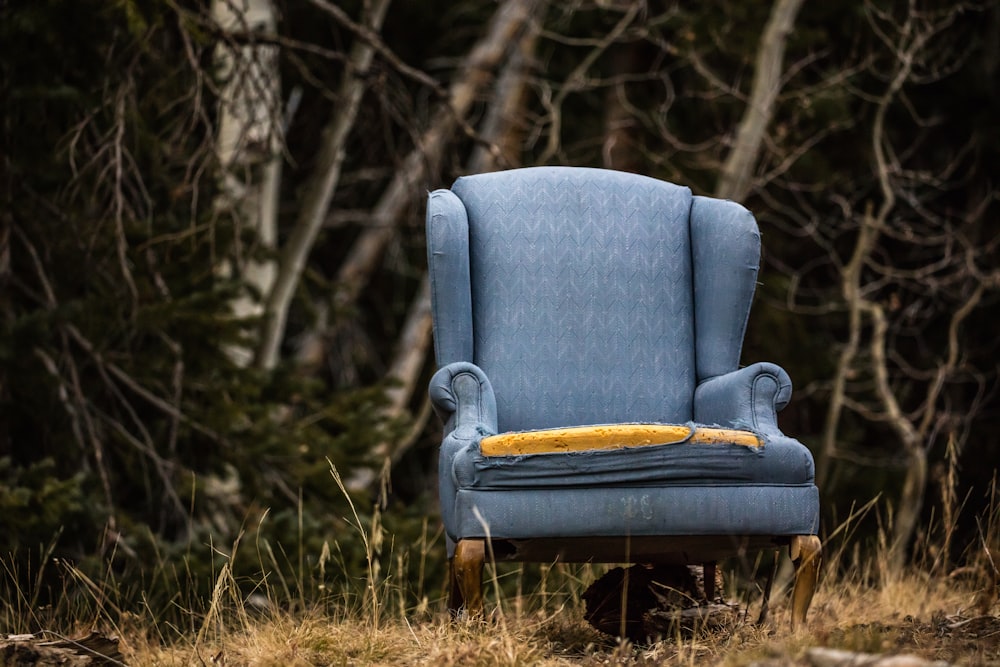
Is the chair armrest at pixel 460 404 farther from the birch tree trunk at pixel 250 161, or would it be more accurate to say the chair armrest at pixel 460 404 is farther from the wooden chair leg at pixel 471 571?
the birch tree trunk at pixel 250 161

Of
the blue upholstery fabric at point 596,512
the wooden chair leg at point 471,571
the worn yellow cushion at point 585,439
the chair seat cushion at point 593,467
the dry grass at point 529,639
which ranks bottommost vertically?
the dry grass at point 529,639

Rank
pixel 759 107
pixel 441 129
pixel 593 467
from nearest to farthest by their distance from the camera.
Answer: pixel 593 467
pixel 759 107
pixel 441 129

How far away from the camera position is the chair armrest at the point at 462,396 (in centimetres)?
323

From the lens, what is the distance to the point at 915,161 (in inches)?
337

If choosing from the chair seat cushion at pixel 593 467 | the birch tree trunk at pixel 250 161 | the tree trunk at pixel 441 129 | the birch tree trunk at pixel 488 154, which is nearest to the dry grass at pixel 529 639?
the chair seat cushion at pixel 593 467

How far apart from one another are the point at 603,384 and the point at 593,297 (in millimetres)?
257

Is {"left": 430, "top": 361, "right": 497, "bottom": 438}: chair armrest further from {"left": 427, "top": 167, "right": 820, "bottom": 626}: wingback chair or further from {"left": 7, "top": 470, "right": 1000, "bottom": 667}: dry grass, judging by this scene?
{"left": 7, "top": 470, "right": 1000, "bottom": 667}: dry grass

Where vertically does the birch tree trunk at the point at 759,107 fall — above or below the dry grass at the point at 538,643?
above

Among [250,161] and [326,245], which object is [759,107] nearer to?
[250,161]

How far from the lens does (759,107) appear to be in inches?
255

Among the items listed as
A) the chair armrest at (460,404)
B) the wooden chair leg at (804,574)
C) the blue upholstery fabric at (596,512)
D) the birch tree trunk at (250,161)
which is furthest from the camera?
the birch tree trunk at (250,161)

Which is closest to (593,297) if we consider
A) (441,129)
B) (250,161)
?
(250,161)

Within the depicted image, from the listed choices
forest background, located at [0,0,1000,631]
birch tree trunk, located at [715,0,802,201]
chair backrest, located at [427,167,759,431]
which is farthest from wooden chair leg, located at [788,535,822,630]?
birch tree trunk, located at [715,0,802,201]

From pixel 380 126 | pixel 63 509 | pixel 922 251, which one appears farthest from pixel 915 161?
pixel 63 509
